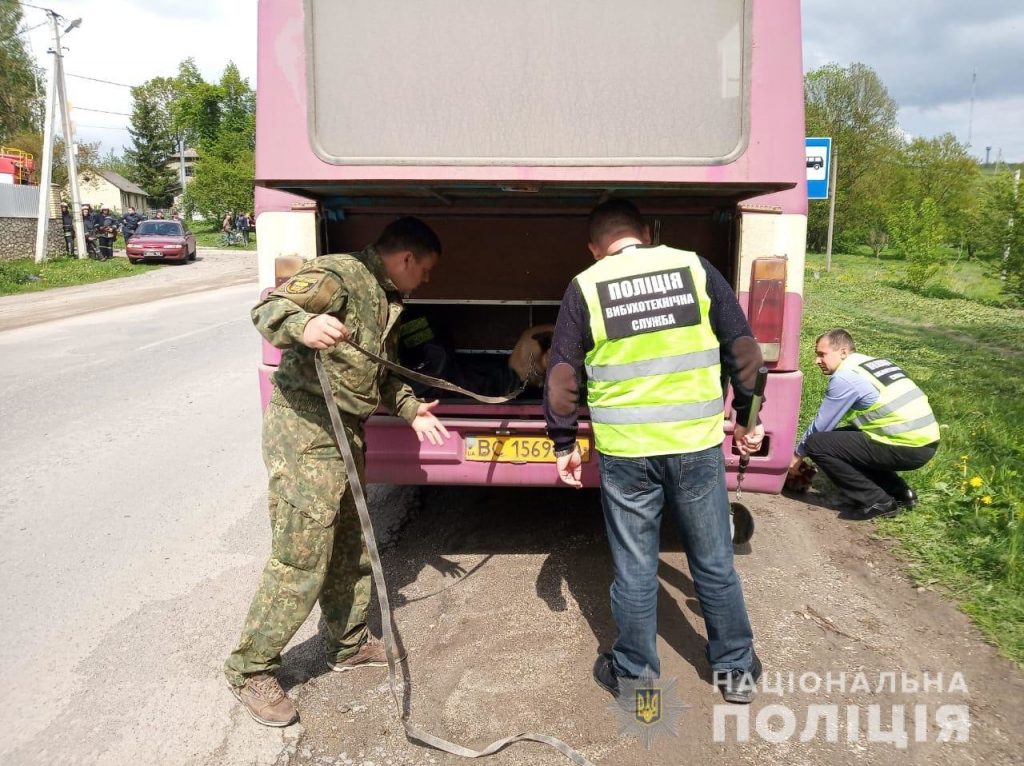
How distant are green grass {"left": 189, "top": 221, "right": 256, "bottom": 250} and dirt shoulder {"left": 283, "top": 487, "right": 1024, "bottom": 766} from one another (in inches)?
1587

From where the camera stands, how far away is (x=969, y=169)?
4541cm

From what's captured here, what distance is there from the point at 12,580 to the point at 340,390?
244cm

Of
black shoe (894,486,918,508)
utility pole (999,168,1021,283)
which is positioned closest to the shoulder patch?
black shoe (894,486,918,508)

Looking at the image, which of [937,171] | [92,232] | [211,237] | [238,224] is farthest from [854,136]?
[92,232]

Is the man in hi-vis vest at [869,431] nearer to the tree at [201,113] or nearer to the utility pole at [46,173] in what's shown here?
the utility pole at [46,173]

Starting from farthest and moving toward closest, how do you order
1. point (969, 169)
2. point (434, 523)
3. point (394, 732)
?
point (969, 169) < point (434, 523) < point (394, 732)

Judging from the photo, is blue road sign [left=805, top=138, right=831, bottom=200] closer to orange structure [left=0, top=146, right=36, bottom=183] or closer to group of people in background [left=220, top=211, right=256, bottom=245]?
orange structure [left=0, top=146, right=36, bottom=183]

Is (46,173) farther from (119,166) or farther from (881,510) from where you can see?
(119,166)

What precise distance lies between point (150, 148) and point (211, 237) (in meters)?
37.3

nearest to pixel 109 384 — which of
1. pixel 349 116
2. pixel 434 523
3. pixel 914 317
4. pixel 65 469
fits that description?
pixel 65 469

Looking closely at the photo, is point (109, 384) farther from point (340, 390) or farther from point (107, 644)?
point (340, 390)

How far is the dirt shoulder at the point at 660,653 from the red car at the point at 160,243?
28473 millimetres

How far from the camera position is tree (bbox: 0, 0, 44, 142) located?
43.6 meters

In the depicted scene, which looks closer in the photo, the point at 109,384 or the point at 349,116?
the point at 349,116
